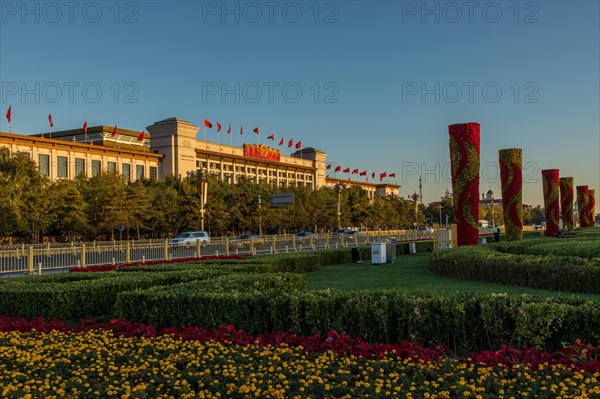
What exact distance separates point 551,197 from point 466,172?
2050 cm

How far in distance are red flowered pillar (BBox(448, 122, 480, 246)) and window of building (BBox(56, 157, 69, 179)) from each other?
51.0 metres

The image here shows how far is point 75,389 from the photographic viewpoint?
4816mm

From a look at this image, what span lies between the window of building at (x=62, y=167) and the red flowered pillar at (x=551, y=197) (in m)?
49.0

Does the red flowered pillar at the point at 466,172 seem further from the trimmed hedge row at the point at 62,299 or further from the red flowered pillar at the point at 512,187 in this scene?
the trimmed hedge row at the point at 62,299

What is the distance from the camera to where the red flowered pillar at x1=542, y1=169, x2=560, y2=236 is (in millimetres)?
38344

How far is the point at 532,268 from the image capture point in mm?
12641

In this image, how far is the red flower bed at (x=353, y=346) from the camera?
5230 millimetres

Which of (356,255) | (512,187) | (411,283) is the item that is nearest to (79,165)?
(356,255)

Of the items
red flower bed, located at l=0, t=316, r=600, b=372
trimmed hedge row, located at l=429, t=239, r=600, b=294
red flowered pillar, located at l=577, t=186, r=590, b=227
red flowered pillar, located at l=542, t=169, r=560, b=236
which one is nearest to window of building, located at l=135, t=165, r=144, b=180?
red flowered pillar, located at l=542, t=169, r=560, b=236

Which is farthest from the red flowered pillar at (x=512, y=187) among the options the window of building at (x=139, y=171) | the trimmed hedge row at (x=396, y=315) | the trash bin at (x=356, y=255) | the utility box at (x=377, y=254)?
the window of building at (x=139, y=171)

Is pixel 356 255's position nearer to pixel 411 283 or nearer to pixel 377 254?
pixel 377 254

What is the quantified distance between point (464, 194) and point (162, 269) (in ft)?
40.4

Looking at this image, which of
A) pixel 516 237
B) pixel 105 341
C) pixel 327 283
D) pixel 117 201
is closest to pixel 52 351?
pixel 105 341

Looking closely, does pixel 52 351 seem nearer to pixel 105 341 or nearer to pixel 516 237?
pixel 105 341
